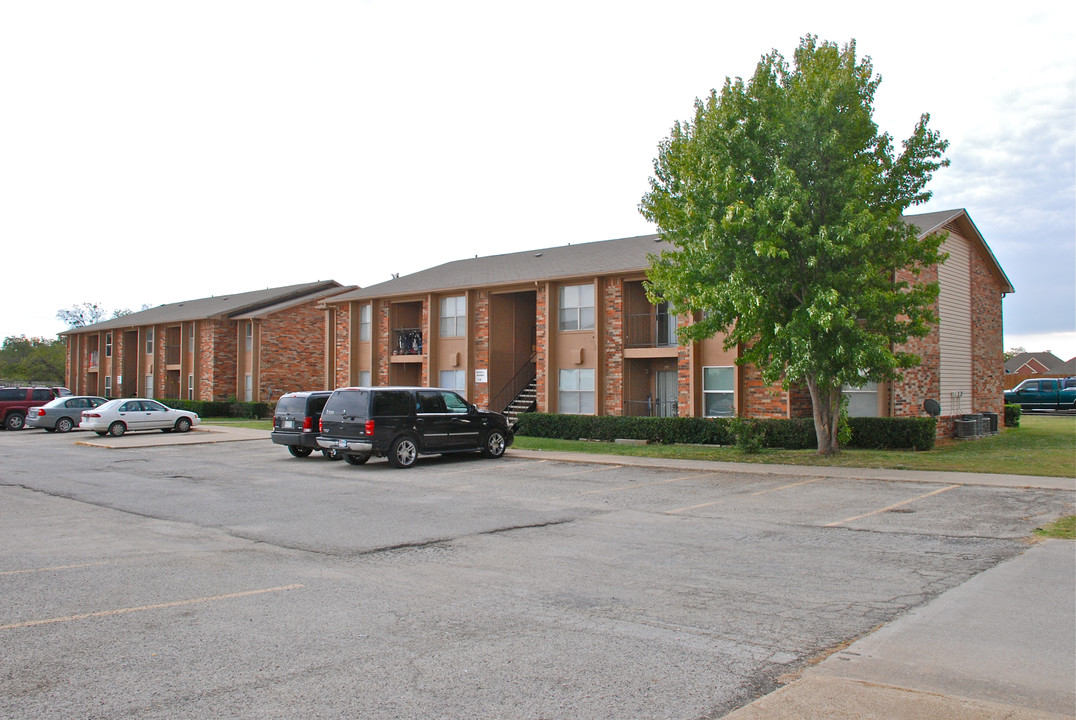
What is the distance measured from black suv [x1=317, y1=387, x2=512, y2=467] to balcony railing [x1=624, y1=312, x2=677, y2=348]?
876 centimetres

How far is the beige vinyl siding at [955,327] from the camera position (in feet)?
77.9

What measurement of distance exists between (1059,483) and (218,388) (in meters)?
39.2

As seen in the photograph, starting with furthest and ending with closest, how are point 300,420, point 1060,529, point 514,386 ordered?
point 514,386 < point 300,420 < point 1060,529

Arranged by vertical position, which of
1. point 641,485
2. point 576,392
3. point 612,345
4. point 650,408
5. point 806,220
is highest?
point 806,220

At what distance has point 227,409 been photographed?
135ft

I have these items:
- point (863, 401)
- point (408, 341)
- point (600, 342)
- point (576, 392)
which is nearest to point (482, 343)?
point (576, 392)

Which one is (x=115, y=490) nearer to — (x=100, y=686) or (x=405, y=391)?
A: (x=405, y=391)

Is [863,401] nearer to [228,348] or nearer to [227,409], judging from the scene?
[227,409]

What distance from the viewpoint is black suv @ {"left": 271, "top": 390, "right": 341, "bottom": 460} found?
769 inches

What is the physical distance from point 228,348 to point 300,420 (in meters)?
26.3

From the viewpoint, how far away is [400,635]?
18.1 feet

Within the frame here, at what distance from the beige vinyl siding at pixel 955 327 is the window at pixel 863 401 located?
3319mm

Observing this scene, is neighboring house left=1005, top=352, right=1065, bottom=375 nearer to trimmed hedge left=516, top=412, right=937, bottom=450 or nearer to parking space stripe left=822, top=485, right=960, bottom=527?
trimmed hedge left=516, top=412, right=937, bottom=450

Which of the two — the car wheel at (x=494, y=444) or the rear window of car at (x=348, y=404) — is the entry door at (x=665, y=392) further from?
the rear window of car at (x=348, y=404)
